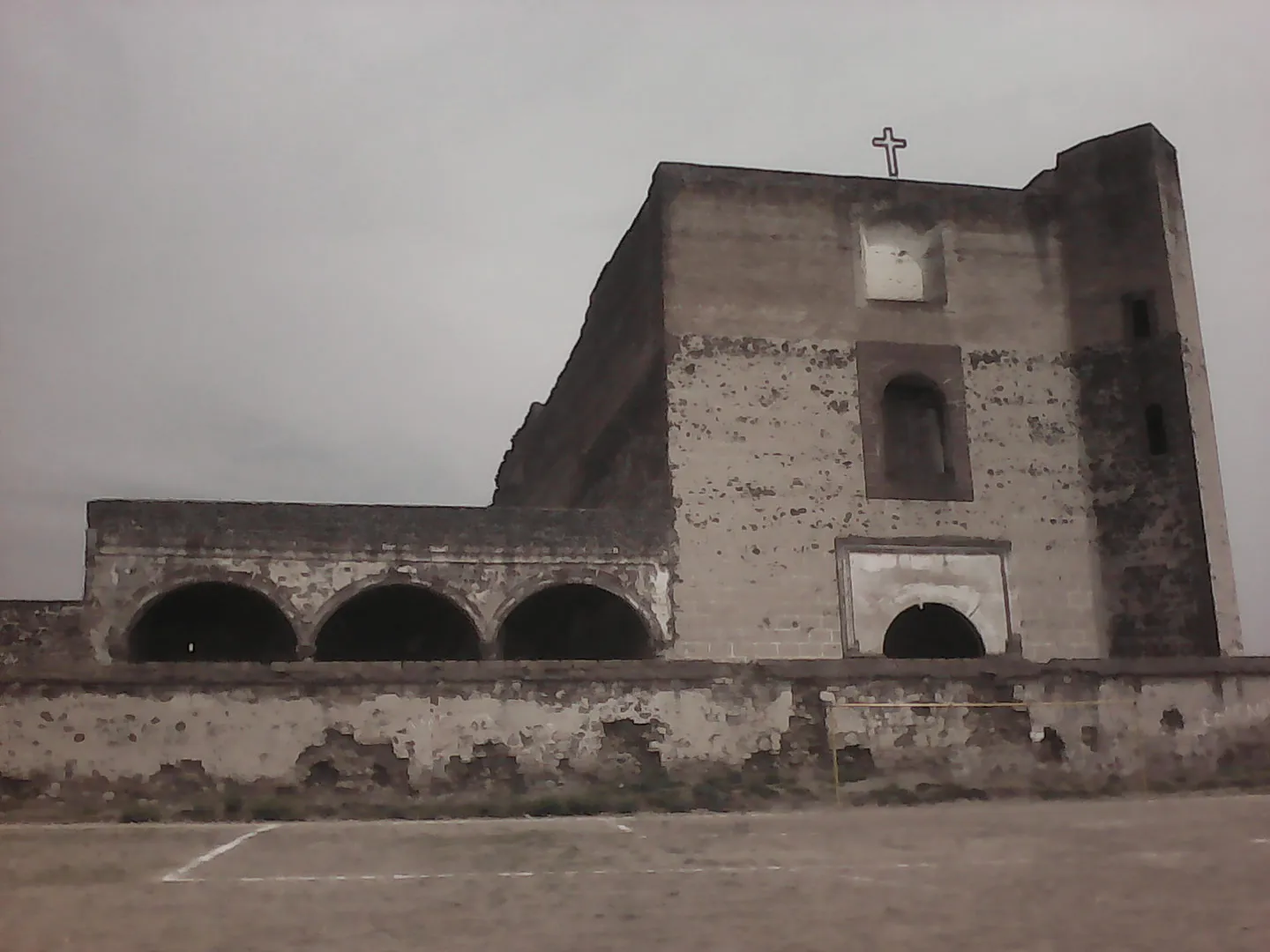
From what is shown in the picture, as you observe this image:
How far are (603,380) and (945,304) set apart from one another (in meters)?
5.77

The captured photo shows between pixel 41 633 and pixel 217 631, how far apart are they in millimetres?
4224

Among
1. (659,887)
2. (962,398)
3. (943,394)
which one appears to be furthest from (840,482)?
(659,887)

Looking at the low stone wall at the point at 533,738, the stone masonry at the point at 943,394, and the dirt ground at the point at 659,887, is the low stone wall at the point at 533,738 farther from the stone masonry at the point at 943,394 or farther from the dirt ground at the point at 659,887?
the stone masonry at the point at 943,394

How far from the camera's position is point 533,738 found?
10164 mm

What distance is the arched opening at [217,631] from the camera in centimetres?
1695

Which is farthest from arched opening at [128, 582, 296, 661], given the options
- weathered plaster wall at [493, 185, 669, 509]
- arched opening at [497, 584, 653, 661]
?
weathered plaster wall at [493, 185, 669, 509]

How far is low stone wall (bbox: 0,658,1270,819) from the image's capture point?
9.71 metres

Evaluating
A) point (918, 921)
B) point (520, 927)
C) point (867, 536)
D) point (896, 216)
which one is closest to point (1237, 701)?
point (867, 536)

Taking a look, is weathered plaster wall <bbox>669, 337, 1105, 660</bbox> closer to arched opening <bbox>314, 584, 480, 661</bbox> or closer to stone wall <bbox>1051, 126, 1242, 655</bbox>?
stone wall <bbox>1051, 126, 1242, 655</bbox>

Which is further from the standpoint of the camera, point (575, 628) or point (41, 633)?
point (575, 628)

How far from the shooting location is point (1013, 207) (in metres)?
17.4

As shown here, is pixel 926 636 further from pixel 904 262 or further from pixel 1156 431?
pixel 904 262

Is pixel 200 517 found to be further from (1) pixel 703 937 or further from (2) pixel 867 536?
(1) pixel 703 937

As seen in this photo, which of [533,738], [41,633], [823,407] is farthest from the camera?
[823,407]
